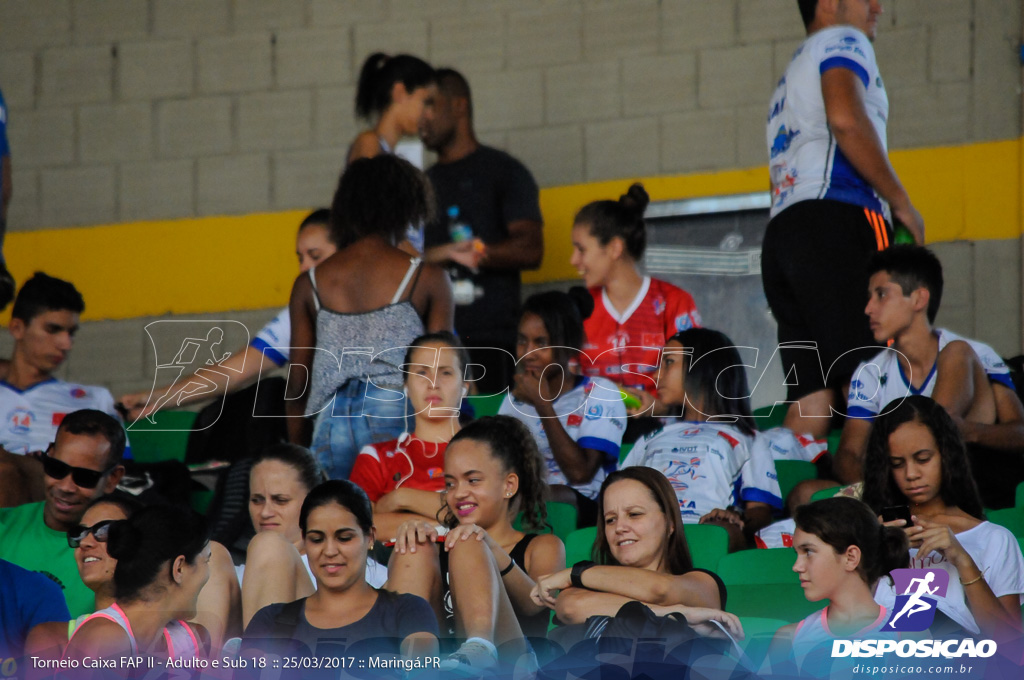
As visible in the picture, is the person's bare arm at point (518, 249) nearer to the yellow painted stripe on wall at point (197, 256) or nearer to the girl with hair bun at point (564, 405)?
the yellow painted stripe on wall at point (197, 256)

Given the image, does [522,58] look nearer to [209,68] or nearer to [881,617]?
[209,68]

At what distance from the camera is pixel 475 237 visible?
5.23m

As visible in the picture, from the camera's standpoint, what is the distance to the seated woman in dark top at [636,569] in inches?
102

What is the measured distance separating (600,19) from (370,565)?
3380 millimetres

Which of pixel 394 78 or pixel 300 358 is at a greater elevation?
pixel 394 78

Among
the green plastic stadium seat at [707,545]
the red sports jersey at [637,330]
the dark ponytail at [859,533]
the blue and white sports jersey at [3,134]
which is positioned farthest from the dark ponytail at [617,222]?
the blue and white sports jersey at [3,134]

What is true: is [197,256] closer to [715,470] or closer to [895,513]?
[715,470]

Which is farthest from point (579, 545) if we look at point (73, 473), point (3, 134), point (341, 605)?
point (3, 134)

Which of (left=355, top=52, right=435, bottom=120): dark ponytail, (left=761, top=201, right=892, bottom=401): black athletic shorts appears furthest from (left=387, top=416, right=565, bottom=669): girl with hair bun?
(left=355, top=52, right=435, bottom=120): dark ponytail

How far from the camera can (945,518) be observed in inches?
111

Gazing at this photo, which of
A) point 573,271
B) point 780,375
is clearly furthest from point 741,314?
point 573,271

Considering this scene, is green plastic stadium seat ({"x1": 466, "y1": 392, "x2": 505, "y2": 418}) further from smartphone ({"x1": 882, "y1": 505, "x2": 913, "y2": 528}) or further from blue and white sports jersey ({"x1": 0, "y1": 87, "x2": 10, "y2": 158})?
blue and white sports jersey ({"x1": 0, "y1": 87, "x2": 10, "y2": 158})

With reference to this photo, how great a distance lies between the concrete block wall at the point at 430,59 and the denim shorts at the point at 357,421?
8.19ft

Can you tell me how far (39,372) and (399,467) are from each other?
5.41 feet
